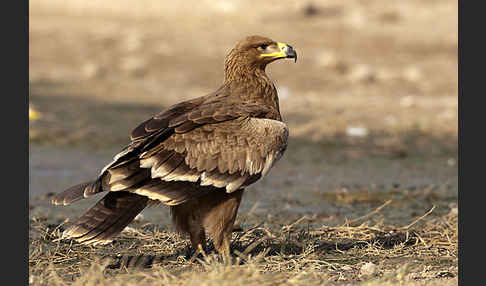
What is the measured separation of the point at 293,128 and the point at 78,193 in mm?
7746

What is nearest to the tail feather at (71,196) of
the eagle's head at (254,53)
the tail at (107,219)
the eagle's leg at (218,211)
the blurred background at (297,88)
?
the tail at (107,219)

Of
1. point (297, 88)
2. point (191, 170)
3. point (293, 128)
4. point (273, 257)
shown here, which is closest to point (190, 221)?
point (191, 170)

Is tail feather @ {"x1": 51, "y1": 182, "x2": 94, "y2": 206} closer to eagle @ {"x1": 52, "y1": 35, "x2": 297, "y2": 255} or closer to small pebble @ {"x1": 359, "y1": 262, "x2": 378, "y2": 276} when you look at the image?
eagle @ {"x1": 52, "y1": 35, "x2": 297, "y2": 255}

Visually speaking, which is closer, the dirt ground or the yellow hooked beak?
the dirt ground

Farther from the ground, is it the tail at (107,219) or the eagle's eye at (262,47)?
the eagle's eye at (262,47)

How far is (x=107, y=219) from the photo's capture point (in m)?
5.47

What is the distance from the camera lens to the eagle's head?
263 inches

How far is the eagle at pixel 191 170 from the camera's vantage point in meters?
5.51

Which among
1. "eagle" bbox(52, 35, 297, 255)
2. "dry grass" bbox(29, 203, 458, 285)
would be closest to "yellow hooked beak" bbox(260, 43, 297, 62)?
"eagle" bbox(52, 35, 297, 255)

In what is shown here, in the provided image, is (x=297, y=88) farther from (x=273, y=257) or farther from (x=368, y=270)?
(x=368, y=270)

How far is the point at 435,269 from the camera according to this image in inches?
228

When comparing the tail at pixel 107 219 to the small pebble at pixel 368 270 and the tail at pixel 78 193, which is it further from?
the small pebble at pixel 368 270

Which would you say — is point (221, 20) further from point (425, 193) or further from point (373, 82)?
point (425, 193)

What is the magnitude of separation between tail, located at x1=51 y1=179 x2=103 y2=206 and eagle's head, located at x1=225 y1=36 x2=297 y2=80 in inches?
67.0
